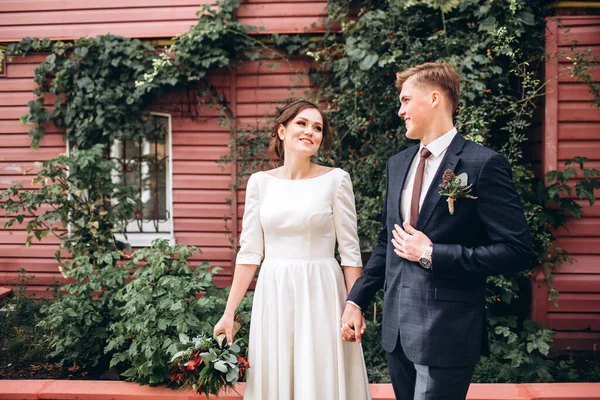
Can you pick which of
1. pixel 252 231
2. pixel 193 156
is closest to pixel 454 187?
pixel 252 231

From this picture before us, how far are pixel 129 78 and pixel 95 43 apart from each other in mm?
570

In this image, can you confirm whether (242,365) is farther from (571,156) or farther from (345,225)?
(571,156)

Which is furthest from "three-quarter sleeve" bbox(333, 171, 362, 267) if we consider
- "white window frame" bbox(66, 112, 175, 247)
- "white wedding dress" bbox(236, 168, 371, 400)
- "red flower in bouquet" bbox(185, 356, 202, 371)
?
"white window frame" bbox(66, 112, 175, 247)

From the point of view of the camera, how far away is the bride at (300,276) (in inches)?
102

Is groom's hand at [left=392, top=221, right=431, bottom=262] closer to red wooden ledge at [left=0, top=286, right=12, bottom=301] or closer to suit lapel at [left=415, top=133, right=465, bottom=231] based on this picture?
suit lapel at [left=415, top=133, right=465, bottom=231]

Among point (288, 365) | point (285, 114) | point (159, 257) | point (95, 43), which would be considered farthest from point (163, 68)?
point (288, 365)

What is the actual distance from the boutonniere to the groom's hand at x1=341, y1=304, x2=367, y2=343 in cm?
75

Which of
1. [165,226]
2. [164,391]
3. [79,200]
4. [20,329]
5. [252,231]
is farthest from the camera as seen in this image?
[165,226]

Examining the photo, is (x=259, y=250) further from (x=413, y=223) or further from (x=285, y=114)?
(x=413, y=223)

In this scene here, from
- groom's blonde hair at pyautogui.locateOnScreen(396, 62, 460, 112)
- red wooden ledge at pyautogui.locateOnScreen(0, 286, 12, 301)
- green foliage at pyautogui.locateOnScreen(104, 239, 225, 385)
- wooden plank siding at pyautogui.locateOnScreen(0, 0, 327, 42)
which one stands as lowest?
red wooden ledge at pyautogui.locateOnScreen(0, 286, 12, 301)

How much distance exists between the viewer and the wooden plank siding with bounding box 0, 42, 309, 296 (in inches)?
235

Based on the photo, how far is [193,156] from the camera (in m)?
6.09

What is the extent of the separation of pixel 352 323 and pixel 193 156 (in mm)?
4106

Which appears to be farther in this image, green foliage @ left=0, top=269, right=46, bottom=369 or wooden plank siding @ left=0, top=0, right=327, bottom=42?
wooden plank siding @ left=0, top=0, right=327, bottom=42
